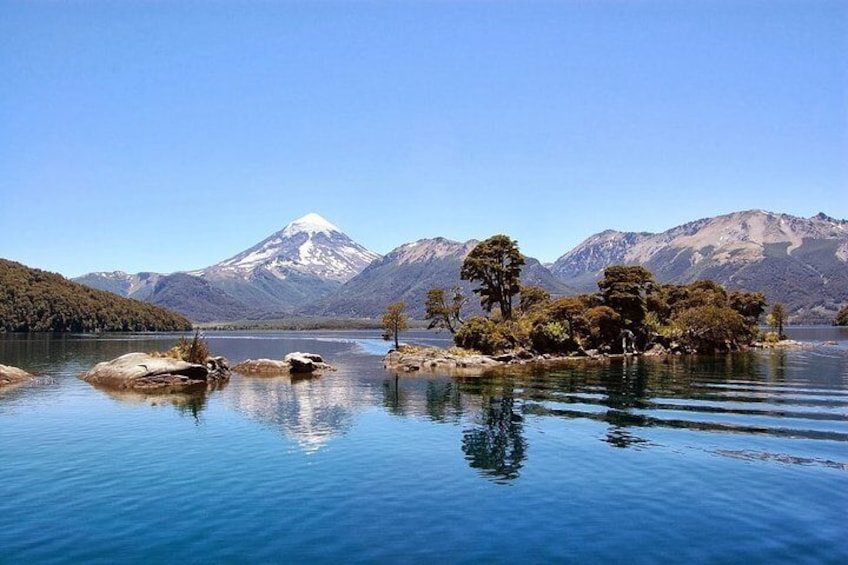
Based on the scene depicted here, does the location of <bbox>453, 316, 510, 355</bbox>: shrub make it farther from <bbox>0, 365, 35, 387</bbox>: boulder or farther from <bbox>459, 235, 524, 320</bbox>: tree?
<bbox>0, 365, 35, 387</bbox>: boulder

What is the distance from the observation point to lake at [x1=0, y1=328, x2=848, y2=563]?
20.9 m

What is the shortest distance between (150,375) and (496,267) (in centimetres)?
7692

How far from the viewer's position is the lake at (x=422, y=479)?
20938mm

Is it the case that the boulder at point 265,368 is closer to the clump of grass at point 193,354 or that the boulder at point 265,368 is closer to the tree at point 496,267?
the clump of grass at point 193,354

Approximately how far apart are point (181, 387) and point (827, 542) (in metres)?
64.1

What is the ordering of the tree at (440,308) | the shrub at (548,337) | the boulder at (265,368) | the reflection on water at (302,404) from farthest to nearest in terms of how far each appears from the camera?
the tree at (440,308) → the shrub at (548,337) → the boulder at (265,368) → the reflection on water at (302,404)

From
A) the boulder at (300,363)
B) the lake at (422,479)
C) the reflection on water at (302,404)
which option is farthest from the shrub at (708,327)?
the reflection on water at (302,404)

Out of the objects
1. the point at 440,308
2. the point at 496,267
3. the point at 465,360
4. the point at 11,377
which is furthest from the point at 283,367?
the point at 496,267

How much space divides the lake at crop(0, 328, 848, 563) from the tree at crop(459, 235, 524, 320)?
6925 cm

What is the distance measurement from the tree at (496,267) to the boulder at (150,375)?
65576 millimetres

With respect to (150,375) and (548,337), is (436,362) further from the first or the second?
(150,375)

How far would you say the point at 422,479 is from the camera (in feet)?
96.5

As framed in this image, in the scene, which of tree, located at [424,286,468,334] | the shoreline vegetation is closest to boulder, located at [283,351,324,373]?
the shoreline vegetation

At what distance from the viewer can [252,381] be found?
77.4m
